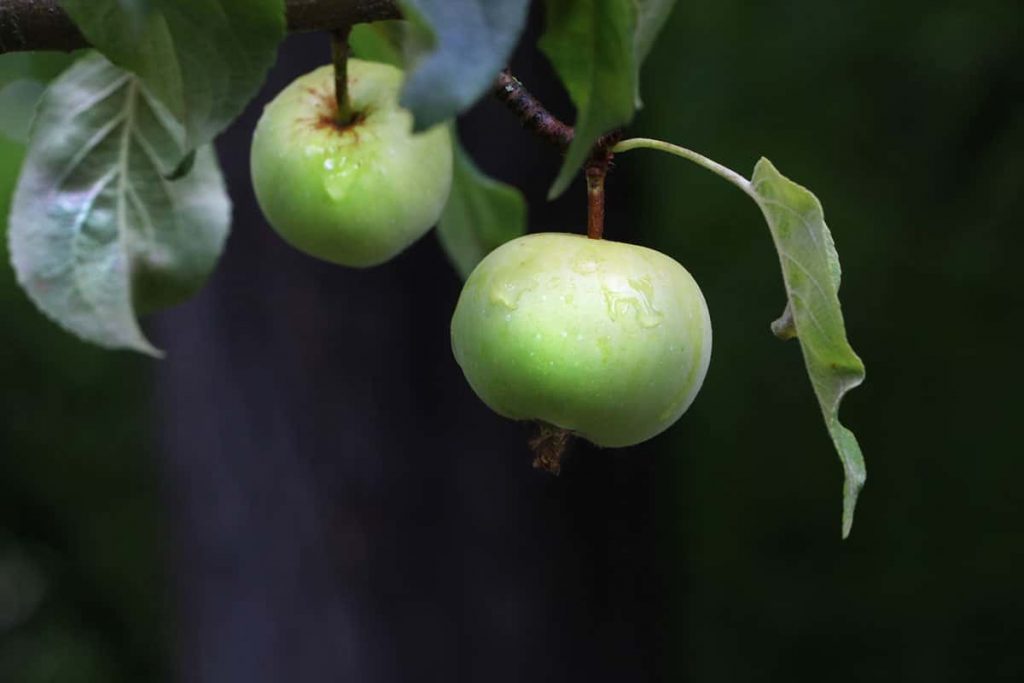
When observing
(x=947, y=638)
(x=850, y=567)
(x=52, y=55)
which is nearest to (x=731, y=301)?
(x=850, y=567)

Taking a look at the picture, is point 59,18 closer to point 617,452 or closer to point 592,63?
point 592,63

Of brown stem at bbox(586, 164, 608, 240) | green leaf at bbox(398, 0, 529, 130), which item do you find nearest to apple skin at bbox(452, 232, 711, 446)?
brown stem at bbox(586, 164, 608, 240)

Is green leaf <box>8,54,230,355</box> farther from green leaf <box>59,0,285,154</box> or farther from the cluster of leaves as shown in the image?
green leaf <box>59,0,285,154</box>

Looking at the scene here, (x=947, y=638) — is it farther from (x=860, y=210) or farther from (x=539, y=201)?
(x=539, y=201)

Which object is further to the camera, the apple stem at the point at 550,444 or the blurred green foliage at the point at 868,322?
the blurred green foliage at the point at 868,322

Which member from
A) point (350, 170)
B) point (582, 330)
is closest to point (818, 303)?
point (582, 330)

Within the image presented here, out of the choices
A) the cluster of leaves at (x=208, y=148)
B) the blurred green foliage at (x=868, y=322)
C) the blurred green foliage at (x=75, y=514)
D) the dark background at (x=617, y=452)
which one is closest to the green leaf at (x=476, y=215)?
the cluster of leaves at (x=208, y=148)

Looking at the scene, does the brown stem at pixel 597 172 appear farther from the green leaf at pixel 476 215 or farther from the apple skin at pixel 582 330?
the green leaf at pixel 476 215
